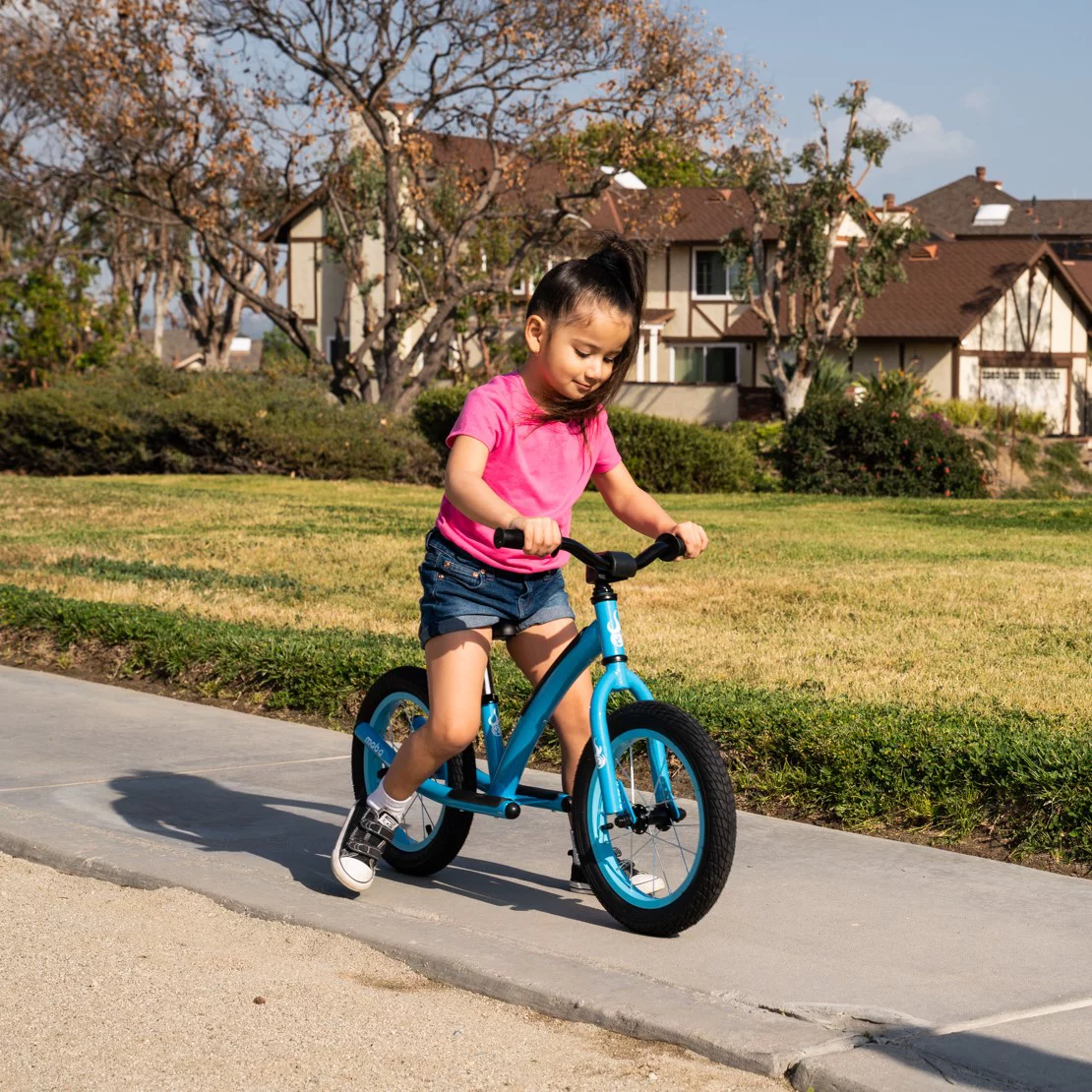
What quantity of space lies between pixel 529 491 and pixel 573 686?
60 centimetres

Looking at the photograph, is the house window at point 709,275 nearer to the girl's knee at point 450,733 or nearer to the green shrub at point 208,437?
the green shrub at point 208,437

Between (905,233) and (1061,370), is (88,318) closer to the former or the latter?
(905,233)

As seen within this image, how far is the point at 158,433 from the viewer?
23.8m

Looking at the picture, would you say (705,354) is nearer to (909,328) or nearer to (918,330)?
(909,328)

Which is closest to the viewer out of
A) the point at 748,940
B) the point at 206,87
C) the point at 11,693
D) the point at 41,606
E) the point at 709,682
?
the point at 748,940

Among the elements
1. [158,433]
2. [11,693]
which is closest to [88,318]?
[158,433]

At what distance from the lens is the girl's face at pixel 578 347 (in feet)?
14.3

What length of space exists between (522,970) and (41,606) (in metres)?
6.12

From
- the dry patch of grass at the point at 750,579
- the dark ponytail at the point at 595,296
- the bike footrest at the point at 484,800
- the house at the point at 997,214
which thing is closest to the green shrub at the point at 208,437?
the dry patch of grass at the point at 750,579

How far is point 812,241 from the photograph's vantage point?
123ft

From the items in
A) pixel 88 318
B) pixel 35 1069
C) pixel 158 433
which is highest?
pixel 88 318

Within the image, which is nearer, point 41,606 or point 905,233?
point 41,606

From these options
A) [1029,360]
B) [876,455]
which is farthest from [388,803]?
[1029,360]

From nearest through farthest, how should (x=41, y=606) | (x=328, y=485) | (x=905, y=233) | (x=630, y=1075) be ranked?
(x=630, y=1075) → (x=41, y=606) → (x=328, y=485) → (x=905, y=233)
